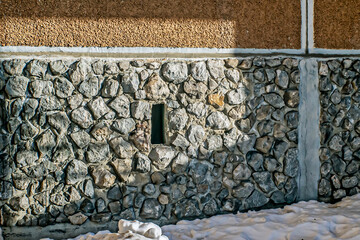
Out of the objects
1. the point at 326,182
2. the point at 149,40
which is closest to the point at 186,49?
the point at 149,40

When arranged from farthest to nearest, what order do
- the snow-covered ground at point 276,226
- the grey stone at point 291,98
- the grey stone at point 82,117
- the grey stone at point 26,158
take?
the grey stone at point 291,98 → the grey stone at point 82,117 → the grey stone at point 26,158 → the snow-covered ground at point 276,226

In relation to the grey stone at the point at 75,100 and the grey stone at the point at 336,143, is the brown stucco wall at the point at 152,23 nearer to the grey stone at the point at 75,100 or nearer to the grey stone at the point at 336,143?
the grey stone at the point at 75,100

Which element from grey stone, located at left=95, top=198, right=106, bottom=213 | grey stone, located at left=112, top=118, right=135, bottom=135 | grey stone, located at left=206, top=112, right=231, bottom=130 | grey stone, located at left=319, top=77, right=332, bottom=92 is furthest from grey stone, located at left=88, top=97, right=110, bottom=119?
grey stone, located at left=319, top=77, right=332, bottom=92

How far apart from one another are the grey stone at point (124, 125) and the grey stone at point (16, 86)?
0.95 m

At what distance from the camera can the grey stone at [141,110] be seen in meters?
4.15

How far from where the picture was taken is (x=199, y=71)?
4.32 m

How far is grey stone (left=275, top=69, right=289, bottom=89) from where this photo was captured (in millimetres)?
4594

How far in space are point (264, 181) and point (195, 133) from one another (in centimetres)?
102

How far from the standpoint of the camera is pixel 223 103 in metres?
4.43

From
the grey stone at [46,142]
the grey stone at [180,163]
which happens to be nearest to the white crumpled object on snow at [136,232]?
the grey stone at [180,163]

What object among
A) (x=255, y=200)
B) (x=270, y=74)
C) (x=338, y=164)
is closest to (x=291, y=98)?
(x=270, y=74)

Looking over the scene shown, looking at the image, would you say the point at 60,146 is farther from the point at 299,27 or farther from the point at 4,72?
the point at 299,27

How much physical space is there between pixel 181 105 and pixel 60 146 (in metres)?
1.33

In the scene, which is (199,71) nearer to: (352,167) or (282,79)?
(282,79)
